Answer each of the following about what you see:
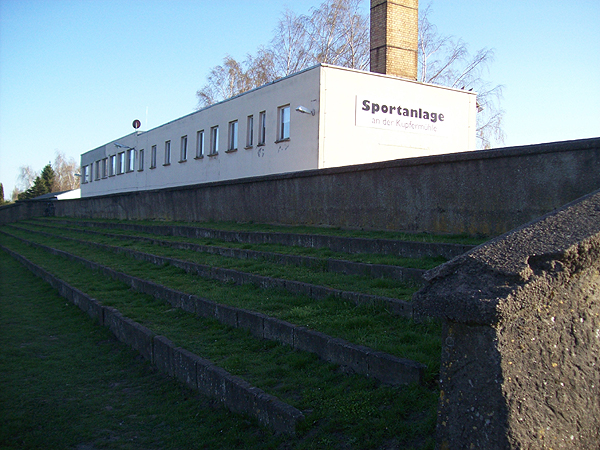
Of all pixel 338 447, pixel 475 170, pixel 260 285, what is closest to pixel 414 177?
pixel 475 170

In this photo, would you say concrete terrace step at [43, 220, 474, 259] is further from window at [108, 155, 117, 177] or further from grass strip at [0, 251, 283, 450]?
window at [108, 155, 117, 177]

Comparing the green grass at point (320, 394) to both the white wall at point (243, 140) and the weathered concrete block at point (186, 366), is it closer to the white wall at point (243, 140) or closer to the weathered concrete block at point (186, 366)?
the weathered concrete block at point (186, 366)

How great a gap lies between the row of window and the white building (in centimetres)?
5

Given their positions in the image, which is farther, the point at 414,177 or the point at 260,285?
the point at 414,177

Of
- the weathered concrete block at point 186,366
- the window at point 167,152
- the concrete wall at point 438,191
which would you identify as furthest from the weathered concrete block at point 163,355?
the window at point 167,152

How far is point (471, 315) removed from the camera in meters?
2.42

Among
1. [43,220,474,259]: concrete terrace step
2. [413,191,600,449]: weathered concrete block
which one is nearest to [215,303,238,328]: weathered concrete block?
[43,220,474,259]: concrete terrace step

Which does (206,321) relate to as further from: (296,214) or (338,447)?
(296,214)

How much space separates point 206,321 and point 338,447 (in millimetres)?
3657

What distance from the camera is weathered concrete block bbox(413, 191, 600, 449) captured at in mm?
2406

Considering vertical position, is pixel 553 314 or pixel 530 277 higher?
pixel 530 277

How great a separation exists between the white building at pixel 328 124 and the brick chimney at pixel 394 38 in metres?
1.52

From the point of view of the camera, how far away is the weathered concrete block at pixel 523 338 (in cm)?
241

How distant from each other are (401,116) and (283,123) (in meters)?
4.99
